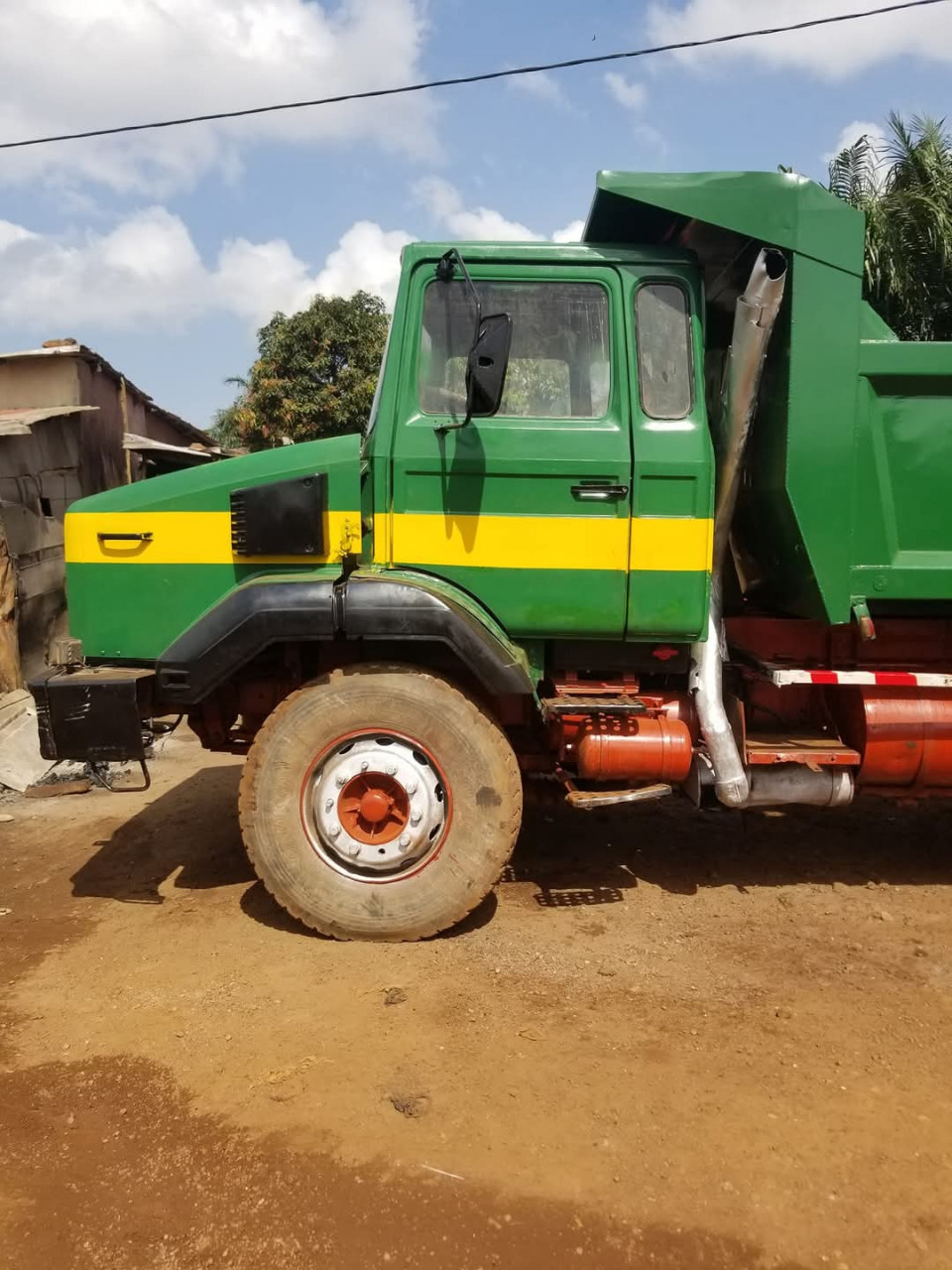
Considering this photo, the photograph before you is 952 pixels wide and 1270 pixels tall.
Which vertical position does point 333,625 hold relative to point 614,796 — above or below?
above

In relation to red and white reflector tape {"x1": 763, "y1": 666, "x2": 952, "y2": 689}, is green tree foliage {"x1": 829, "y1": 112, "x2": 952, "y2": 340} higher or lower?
higher

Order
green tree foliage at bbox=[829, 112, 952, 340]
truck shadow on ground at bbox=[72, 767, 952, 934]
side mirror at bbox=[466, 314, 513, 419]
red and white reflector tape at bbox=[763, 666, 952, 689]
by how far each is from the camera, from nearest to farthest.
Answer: side mirror at bbox=[466, 314, 513, 419] < red and white reflector tape at bbox=[763, 666, 952, 689] < truck shadow on ground at bbox=[72, 767, 952, 934] < green tree foliage at bbox=[829, 112, 952, 340]

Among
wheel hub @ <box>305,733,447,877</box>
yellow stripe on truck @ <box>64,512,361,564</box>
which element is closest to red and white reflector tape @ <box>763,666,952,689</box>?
wheel hub @ <box>305,733,447,877</box>

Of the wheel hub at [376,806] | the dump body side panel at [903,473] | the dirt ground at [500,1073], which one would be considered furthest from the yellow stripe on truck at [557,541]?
the dirt ground at [500,1073]

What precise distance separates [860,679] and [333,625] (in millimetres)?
2332

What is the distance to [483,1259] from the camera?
2.15 meters

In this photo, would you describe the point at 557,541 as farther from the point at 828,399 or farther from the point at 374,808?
the point at 374,808

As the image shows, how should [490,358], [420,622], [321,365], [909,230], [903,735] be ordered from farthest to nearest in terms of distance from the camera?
1. [321,365]
2. [909,230]
3. [903,735]
4. [420,622]
5. [490,358]

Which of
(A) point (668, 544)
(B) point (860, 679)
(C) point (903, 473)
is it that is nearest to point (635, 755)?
(A) point (668, 544)

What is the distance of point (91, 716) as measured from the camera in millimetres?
3732

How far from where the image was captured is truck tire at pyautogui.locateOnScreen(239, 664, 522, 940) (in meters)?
3.71

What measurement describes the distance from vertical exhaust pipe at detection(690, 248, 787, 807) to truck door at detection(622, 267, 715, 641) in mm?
125

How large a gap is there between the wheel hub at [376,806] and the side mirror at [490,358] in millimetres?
1469

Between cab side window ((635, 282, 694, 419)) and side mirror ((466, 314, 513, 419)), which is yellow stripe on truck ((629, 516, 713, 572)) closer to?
cab side window ((635, 282, 694, 419))
